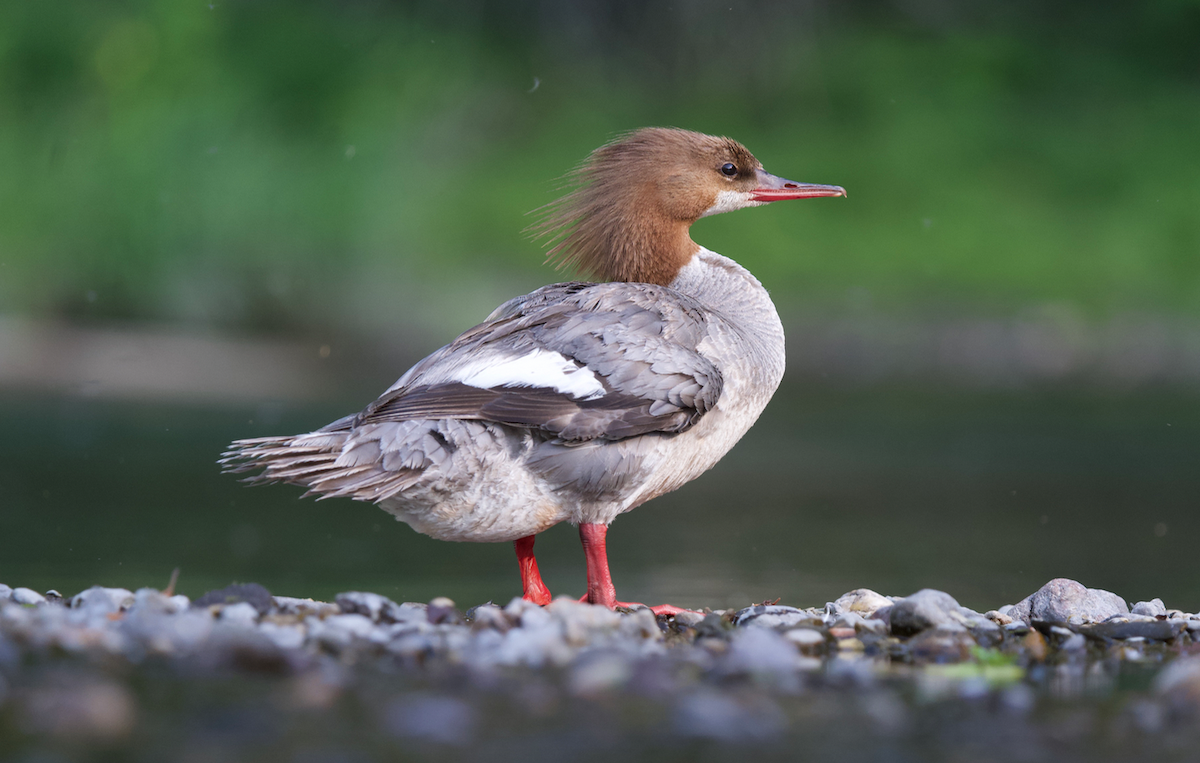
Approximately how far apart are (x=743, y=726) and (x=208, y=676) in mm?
1118

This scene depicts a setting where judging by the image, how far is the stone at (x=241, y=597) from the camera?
360 cm

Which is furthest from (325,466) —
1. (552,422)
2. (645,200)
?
(645,200)

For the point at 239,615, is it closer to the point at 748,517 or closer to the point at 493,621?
the point at 493,621

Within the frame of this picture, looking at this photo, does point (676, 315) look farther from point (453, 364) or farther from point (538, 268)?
point (538, 268)

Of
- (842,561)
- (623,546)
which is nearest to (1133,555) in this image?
(842,561)

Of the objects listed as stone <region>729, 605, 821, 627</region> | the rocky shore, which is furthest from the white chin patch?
the rocky shore

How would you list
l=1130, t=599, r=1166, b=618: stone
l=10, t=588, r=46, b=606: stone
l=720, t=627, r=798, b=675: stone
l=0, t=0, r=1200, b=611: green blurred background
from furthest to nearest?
l=0, t=0, r=1200, b=611: green blurred background → l=1130, t=599, r=1166, b=618: stone → l=10, t=588, r=46, b=606: stone → l=720, t=627, r=798, b=675: stone

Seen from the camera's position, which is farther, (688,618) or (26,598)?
(688,618)

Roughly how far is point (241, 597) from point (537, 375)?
1140mm

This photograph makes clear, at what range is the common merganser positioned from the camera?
13.2 ft

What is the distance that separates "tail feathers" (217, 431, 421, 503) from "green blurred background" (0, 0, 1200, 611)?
111cm

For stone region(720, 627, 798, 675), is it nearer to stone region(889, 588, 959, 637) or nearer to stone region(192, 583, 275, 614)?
stone region(889, 588, 959, 637)

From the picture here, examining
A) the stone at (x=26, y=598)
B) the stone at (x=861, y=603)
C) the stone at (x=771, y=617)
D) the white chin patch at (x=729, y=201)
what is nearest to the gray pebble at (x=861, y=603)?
the stone at (x=861, y=603)

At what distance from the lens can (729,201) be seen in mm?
5195
